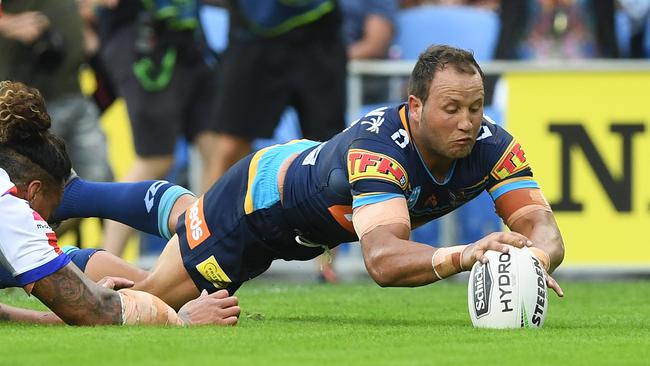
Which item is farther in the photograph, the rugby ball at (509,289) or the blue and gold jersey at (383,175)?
the blue and gold jersey at (383,175)

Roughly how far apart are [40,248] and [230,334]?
91 centimetres

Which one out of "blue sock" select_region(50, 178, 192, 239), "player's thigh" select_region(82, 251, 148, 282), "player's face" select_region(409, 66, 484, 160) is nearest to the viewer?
"player's face" select_region(409, 66, 484, 160)

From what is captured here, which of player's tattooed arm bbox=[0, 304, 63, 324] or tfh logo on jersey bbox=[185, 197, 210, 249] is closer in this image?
player's tattooed arm bbox=[0, 304, 63, 324]

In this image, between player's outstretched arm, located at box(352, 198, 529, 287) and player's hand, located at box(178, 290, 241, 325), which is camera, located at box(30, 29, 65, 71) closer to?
player's hand, located at box(178, 290, 241, 325)

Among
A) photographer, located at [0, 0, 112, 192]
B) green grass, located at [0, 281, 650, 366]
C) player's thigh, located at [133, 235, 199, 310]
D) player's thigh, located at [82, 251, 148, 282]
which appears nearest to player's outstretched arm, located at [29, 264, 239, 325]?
green grass, located at [0, 281, 650, 366]

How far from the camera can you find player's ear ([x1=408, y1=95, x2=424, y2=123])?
7.82 m

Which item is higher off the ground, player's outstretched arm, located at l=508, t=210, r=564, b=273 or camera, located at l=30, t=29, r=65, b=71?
camera, located at l=30, t=29, r=65, b=71

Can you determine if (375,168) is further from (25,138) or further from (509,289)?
(25,138)

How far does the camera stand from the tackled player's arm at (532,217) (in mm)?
7871

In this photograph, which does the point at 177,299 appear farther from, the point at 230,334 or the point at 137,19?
the point at 137,19

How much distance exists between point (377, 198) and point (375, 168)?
0.50 ft

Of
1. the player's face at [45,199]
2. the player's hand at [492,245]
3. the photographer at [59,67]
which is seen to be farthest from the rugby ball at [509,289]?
the photographer at [59,67]

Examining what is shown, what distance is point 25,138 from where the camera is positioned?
291 inches

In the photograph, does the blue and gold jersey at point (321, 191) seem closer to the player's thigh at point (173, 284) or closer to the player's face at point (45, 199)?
the player's thigh at point (173, 284)
